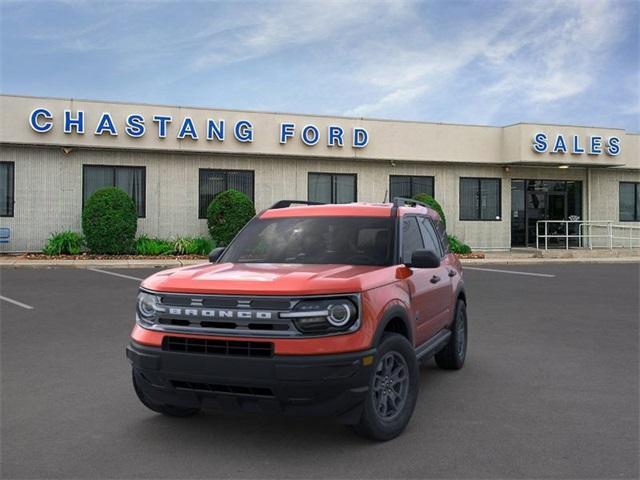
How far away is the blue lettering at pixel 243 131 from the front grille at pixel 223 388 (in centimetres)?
1945

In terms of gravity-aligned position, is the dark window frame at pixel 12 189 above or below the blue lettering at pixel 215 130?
below

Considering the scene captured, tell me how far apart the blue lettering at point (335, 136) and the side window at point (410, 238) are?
1843 centimetres

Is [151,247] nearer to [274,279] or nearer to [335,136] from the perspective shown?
[335,136]

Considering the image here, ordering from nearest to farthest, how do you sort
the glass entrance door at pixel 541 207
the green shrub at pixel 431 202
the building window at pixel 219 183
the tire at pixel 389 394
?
the tire at pixel 389 394, the building window at pixel 219 183, the green shrub at pixel 431 202, the glass entrance door at pixel 541 207

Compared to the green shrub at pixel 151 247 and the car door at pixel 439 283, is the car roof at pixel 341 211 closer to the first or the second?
the car door at pixel 439 283

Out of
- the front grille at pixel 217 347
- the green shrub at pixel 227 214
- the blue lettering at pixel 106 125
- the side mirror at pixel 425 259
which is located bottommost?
the front grille at pixel 217 347

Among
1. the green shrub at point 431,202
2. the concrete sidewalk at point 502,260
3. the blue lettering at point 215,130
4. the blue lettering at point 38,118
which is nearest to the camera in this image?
the concrete sidewalk at point 502,260

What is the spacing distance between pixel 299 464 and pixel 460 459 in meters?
1.07

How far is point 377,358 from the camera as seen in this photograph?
4.35 m

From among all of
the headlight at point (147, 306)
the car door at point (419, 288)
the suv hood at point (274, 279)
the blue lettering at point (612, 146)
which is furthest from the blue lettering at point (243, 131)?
the headlight at point (147, 306)

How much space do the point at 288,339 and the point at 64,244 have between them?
19.2 meters

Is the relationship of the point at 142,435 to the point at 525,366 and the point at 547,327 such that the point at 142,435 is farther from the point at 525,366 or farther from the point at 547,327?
the point at 547,327

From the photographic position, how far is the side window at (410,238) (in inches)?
217

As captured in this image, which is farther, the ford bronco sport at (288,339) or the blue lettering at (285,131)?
the blue lettering at (285,131)
